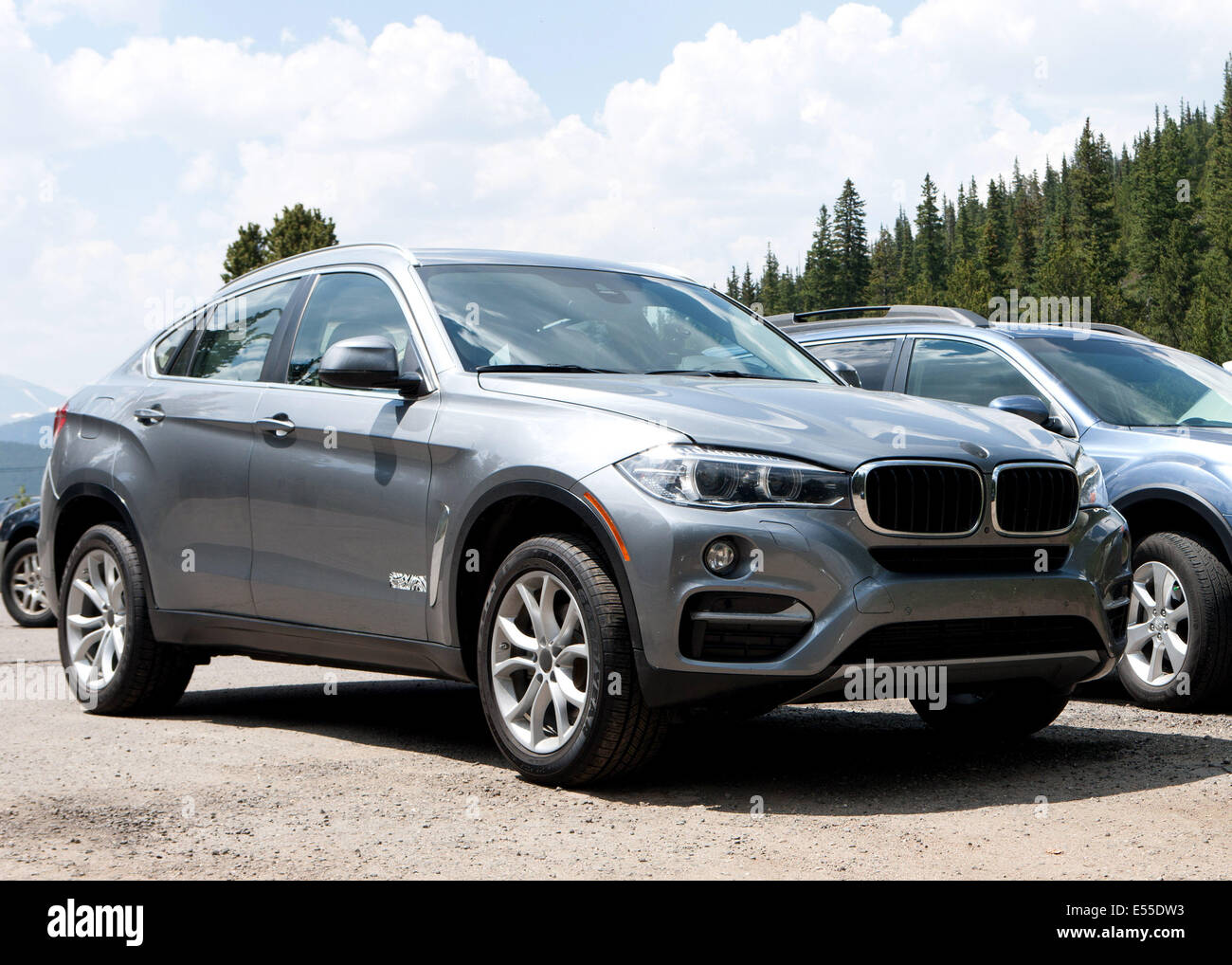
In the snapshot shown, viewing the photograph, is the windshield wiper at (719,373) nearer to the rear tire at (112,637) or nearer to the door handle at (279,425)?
the door handle at (279,425)

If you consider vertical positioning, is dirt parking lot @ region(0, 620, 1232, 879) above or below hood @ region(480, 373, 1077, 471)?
below

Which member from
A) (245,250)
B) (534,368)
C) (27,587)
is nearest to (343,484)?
(534,368)

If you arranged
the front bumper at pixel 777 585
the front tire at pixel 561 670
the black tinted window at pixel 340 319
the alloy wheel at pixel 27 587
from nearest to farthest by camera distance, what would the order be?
1. the front bumper at pixel 777 585
2. the front tire at pixel 561 670
3. the black tinted window at pixel 340 319
4. the alloy wheel at pixel 27 587

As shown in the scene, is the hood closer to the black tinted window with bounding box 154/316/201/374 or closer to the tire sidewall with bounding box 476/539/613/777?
the tire sidewall with bounding box 476/539/613/777

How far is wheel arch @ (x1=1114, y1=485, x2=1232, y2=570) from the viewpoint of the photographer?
6984mm

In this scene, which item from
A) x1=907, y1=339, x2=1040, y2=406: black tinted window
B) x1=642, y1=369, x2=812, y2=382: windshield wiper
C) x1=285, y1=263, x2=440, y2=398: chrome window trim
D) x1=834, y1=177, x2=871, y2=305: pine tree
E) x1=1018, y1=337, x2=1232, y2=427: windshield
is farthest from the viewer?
x1=834, y1=177, x2=871, y2=305: pine tree

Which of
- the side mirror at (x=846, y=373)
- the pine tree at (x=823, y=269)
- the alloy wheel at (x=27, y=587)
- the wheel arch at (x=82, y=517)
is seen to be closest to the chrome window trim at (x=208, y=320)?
the wheel arch at (x=82, y=517)

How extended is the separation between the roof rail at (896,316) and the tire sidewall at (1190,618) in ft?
5.42

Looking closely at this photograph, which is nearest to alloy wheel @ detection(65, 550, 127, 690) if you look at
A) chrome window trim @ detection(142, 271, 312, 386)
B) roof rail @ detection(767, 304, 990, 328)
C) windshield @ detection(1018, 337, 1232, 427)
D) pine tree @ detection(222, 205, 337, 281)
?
chrome window trim @ detection(142, 271, 312, 386)

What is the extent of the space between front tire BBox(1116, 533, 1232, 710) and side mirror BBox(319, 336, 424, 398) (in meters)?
3.83

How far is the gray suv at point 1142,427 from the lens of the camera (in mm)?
6992

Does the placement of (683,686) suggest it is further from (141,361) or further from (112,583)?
(141,361)

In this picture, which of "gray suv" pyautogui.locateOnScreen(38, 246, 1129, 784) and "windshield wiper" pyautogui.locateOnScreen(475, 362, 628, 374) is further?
"windshield wiper" pyautogui.locateOnScreen(475, 362, 628, 374)
